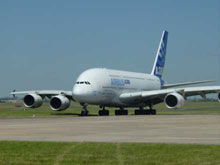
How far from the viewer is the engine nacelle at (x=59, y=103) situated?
41.9 meters

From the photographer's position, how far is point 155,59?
5859cm

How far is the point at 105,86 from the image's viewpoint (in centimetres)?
4344

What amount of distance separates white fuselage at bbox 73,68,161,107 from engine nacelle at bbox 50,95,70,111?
177 centimetres

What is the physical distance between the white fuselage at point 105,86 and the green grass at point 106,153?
90.9 feet

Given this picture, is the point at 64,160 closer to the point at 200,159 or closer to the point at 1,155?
the point at 1,155

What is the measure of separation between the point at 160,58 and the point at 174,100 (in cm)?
1910

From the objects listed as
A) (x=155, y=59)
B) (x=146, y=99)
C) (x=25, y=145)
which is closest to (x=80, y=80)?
(x=146, y=99)

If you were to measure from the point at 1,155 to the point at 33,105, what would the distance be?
110ft

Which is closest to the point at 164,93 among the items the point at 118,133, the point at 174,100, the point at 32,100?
the point at 174,100

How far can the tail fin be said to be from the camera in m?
58.0

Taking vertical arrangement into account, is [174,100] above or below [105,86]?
below

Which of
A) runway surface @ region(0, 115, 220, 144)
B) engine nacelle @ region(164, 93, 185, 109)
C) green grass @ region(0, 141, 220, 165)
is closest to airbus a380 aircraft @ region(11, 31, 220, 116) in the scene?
engine nacelle @ region(164, 93, 185, 109)

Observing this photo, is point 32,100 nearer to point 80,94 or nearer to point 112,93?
point 80,94

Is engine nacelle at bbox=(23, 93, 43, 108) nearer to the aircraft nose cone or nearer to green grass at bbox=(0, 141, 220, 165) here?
the aircraft nose cone
